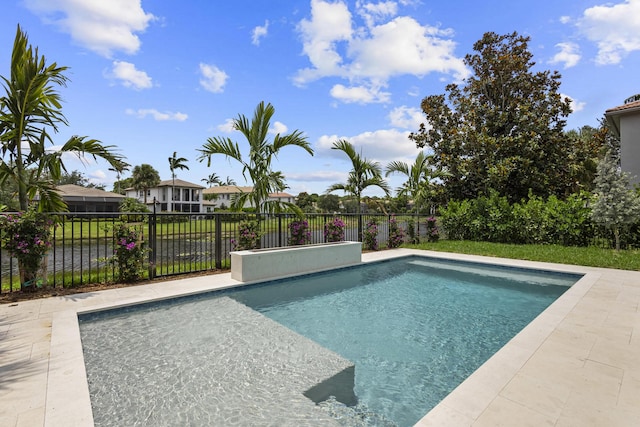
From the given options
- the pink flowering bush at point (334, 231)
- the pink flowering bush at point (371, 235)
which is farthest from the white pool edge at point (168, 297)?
the pink flowering bush at point (371, 235)

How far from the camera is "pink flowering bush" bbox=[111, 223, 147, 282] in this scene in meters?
5.40

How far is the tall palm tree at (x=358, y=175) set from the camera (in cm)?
943

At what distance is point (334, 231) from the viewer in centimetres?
881

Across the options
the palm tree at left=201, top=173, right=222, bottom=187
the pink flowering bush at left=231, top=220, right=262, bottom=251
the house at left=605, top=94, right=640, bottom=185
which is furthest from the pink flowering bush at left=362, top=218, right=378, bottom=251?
the palm tree at left=201, top=173, right=222, bottom=187

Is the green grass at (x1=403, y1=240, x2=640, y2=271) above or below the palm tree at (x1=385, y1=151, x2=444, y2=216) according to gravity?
below

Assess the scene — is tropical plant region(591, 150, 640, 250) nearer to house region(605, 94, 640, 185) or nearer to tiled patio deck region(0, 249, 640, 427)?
house region(605, 94, 640, 185)

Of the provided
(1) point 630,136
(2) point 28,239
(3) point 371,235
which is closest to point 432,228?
(3) point 371,235

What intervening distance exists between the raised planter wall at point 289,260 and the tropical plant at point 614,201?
7.01m

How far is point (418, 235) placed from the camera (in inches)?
460

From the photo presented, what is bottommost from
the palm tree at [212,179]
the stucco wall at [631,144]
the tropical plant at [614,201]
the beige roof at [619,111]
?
the tropical plant at [614,201]

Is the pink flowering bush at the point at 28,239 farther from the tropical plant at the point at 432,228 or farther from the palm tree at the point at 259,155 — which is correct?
the tropical plant at the point at 432,228

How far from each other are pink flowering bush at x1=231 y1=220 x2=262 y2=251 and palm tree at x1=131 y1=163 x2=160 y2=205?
39.6 meters

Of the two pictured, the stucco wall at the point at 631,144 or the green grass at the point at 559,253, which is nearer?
the green grass at the point at 559,253

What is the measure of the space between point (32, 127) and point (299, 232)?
536cm
